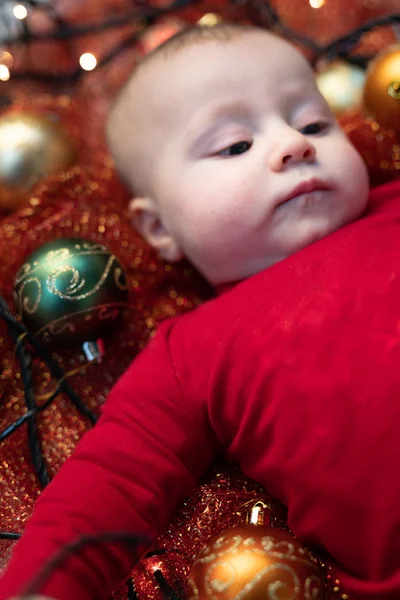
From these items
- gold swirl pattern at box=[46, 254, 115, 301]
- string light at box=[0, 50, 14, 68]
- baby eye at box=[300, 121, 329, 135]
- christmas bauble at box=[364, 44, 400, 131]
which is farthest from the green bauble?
string light at box=[0, 50, 14, 68]

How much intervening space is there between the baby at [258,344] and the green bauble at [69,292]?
10 cm

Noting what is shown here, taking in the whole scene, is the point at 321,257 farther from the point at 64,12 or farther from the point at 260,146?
the point at 64,12

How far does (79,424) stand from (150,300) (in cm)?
25

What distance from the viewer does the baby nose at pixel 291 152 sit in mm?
826

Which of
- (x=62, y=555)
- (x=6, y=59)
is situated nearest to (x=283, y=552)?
(x=62, y=555)

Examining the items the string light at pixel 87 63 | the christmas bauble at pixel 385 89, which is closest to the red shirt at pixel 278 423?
the christmas bauble at pixel 385 89

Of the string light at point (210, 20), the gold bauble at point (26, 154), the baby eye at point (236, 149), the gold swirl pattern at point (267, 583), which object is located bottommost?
the gold swirl pattern at point (267, 583)

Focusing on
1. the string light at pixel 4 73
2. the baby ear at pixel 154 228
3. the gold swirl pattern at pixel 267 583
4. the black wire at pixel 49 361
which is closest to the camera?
the gold swirl pattern at pixel 267 583

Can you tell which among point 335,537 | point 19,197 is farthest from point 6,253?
point 335,537

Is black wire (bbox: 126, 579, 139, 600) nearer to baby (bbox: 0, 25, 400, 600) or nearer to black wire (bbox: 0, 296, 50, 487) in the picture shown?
baby (bbox: 0, 25, 400, 600)

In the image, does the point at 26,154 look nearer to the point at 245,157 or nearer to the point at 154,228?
the point at 154,228

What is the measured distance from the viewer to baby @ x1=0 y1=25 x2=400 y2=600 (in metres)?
0.70

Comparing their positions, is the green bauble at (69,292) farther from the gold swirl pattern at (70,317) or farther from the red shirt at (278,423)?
the red shirt at (278,423)

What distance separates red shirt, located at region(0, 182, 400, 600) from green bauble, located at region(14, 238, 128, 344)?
11 cm
